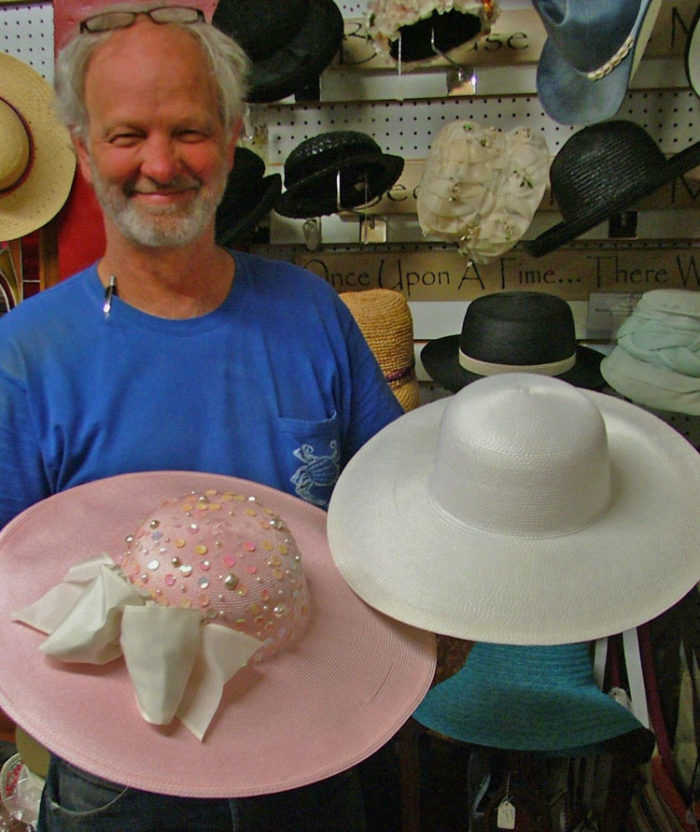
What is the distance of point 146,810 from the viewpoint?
880mm

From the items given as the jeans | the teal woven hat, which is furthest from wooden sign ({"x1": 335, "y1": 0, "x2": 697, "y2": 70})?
the jeans

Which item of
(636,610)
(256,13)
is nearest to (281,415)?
(636,610)

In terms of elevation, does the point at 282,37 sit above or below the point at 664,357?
above

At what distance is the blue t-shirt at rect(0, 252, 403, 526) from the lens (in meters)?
1.02

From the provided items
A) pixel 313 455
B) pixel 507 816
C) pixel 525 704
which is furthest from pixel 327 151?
pixel 507 816

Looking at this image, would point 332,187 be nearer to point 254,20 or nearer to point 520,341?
point 254,20

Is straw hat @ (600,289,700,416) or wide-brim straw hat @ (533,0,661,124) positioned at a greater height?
wide-brim straw hat @ (533,0,661,124)

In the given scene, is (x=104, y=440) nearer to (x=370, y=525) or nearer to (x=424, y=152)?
(x=370, y=525)

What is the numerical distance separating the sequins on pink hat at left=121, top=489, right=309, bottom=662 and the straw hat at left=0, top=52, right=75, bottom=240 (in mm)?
1374

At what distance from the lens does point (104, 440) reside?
1048mm

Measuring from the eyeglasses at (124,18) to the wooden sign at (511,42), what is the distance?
3.01ft

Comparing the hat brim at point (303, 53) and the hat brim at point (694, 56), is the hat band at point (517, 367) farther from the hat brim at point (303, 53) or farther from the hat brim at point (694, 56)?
the hat brim at point (303, 53)

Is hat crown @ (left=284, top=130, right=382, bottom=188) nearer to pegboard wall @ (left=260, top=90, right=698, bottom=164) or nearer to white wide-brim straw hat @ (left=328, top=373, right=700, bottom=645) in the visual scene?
pegboard wall @ (left=260, top=90, right=698, bottom=164)

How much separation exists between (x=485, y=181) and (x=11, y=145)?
4.03 ft
